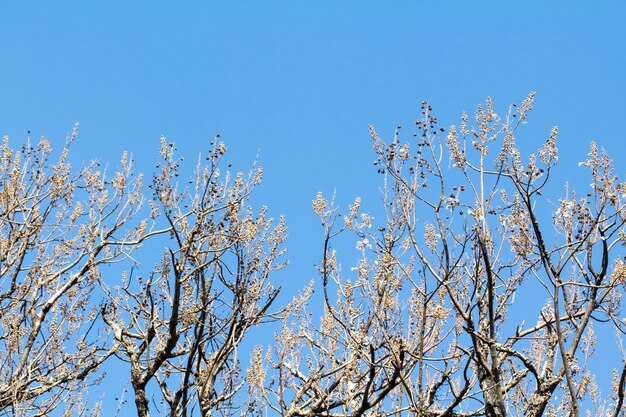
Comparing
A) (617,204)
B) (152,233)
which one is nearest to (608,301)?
(617,204)

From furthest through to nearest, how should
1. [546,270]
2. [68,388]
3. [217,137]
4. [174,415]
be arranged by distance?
[68,388] → [217,137] → [174,415] → [546,270]

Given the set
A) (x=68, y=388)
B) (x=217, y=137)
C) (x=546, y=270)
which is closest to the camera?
(x=546, y=270)

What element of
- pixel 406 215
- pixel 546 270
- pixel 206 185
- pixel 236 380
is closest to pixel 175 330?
pixel 236 380

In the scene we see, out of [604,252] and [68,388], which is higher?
[68,388]

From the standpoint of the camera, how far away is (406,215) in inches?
290

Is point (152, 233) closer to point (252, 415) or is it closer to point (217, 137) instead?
point (217, 137)

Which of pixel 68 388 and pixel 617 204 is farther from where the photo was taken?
pixel 68 388

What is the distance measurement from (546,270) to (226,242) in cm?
323

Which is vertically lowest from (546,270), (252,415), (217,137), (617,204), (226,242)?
(252,415)

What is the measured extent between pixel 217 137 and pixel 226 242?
118 cm

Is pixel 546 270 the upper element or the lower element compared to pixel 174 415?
upper

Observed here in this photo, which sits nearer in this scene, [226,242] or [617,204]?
[617,204]

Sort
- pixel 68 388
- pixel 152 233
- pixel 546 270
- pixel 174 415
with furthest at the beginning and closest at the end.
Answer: pixel 152 233 < pixel 68 388 < pixel 174 415 < pixel 546 270

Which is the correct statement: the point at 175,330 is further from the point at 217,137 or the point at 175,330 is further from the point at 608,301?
the point at 608,301
